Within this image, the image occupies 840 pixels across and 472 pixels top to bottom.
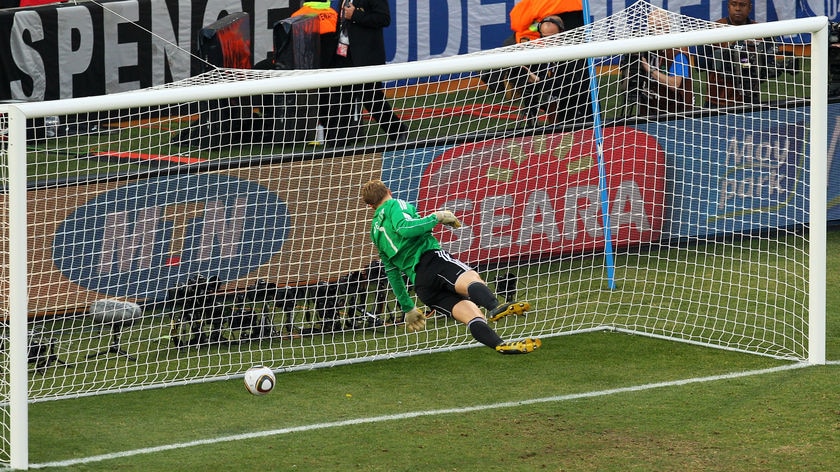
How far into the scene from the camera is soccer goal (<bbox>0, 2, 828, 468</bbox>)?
349 inches

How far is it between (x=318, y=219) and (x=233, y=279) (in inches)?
33.3

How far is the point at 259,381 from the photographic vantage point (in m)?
7.65

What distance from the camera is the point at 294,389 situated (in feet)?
26.9

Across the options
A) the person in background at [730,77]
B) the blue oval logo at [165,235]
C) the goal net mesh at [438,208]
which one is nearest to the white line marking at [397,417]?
the goal net mesh at [438,208]

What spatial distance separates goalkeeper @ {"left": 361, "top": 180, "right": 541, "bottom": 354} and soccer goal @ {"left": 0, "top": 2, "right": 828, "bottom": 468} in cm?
79

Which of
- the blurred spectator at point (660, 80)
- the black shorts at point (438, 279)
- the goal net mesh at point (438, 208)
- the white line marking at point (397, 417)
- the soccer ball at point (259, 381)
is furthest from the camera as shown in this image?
the blurred spectator at point (660, 80)

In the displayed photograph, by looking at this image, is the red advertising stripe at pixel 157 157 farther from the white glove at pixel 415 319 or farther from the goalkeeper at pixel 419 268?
the white glove at pixel 415 319

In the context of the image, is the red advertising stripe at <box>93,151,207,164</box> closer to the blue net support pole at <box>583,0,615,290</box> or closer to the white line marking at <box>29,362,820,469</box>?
the white line marking at <box>29,362,820,469</box>

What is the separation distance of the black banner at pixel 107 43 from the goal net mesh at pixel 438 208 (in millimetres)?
3021

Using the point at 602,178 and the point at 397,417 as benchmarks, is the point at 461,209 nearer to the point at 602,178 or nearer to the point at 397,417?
the point at 602,178

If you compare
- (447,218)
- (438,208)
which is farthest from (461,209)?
(447,218)

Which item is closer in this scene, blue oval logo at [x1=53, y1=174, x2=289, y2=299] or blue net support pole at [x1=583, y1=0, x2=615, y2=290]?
blue oval logo at [x1=53, y1=174, x2=289, y2=299]

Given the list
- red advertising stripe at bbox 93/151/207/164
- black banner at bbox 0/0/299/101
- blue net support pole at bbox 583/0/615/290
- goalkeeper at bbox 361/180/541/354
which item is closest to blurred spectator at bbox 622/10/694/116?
blue net support pole at bbox 583/0/615/290

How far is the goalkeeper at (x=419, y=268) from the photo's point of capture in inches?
324
